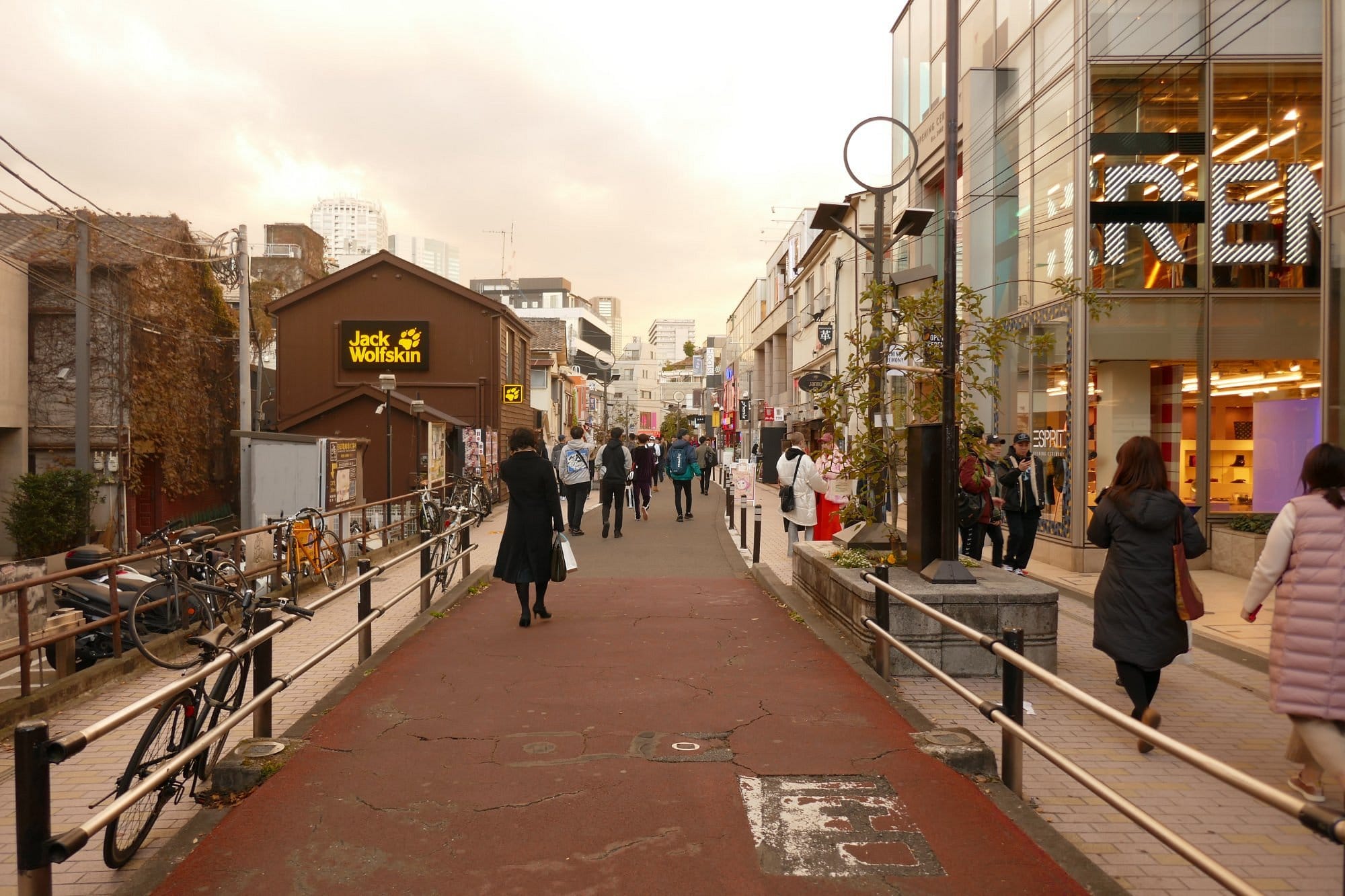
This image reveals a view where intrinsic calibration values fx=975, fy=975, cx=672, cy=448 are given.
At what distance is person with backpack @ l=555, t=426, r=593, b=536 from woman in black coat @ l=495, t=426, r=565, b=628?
7.29 metres

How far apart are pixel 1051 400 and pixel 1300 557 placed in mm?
10353

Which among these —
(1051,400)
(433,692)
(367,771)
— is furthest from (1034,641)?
(1051,400)

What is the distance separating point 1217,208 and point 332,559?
42.3 ft

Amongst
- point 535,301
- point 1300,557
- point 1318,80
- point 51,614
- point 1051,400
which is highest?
point 535,301

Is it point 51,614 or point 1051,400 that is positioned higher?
point 1051,400

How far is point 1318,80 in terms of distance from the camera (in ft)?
42.5

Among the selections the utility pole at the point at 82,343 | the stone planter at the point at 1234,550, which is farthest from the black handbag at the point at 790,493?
the utility pole at the point at 82,343

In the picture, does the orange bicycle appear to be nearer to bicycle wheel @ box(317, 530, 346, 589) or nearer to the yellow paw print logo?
bicycle wheel @ box(317, 530, 346, 589)

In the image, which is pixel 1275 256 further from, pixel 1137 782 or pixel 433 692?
pixel 433 692

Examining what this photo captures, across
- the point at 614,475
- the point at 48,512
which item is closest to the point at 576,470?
the point at 614,475

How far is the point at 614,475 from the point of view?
676 inches

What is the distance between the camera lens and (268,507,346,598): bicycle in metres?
11.6

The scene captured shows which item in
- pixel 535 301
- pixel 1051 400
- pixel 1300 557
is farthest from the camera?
pixel 535 301

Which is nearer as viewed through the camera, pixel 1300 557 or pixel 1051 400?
pixel 1300 557
